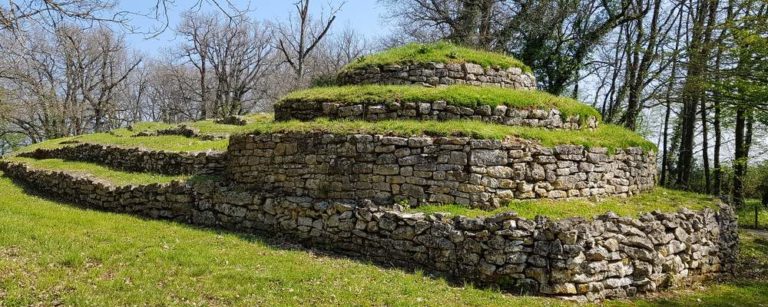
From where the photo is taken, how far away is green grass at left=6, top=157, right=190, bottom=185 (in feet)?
40.2

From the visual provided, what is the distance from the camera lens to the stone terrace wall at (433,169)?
28.6ft

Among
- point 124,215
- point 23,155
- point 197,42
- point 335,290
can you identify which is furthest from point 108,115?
point 335,290

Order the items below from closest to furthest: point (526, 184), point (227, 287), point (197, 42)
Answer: point (227, 287)
point (526, 184)
point (197, 42)

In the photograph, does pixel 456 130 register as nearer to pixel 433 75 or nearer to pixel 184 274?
pixel 433 75

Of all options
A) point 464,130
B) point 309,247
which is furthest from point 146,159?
point 464,130

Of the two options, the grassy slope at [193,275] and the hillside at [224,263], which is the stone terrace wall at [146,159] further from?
the grassy slope at [193,275]

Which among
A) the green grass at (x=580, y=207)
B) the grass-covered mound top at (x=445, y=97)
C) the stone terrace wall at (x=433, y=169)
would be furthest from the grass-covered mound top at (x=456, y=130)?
the green grass at (x=580, y=207)

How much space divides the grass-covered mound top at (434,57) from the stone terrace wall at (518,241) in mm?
4524

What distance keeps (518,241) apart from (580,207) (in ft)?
5.98

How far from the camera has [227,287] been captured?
6.56 meters

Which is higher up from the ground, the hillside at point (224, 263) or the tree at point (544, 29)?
the tree at point (544, 29)

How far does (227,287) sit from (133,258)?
201 cm

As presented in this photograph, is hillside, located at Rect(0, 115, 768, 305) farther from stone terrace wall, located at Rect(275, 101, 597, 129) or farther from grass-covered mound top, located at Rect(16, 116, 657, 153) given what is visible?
stone terrace wall, located at Rect(275, 101, 597, 129)

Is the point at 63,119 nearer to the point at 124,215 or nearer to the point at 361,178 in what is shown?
the point at 124,215
